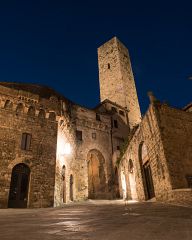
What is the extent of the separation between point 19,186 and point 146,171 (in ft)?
28.9

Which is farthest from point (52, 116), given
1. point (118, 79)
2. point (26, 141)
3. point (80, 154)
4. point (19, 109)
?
point (118, 79)

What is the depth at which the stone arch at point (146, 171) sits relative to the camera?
13.0 meters

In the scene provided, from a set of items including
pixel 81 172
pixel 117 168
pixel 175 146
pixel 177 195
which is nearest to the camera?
pixel 177 195

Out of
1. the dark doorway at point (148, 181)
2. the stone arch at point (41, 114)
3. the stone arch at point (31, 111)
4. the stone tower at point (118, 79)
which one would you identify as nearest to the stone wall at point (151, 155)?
the dark doorway at point (148, 181)

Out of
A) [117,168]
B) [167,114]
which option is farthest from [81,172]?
[167,114]

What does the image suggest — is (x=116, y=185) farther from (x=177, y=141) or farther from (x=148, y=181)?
(x=177, y=141)

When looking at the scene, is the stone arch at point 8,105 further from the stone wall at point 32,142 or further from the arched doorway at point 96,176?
the arched doorway at point 96,176

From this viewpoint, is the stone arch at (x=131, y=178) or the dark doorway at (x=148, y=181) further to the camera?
the stone arch at (x=131, y=178)

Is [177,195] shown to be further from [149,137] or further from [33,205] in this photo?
[33,205]

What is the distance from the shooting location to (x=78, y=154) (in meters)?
22.0

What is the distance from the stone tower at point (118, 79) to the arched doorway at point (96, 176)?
8591 mm

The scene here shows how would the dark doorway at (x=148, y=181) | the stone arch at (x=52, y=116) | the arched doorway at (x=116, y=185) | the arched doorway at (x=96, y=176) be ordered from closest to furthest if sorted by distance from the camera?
1. the dark doorway at (x=148, y=181)
2. the stone arch at (x=52, y=116)
3. the arched doorway at (x=116, y=185)
4. the arched doorway at (x=96, y=176)

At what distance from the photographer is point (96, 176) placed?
24.4 meters

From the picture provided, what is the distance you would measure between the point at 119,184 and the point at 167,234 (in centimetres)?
2012
